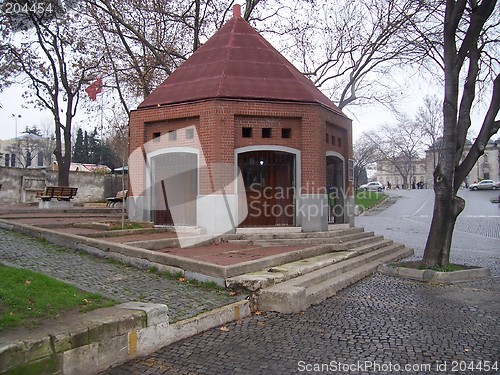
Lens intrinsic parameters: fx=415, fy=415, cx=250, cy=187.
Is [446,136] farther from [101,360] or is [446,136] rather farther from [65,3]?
[65,3]

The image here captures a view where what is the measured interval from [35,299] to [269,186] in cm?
898

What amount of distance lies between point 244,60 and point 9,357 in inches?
490

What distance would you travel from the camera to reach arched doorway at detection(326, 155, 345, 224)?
15.3 metres

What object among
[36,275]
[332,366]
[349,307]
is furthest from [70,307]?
[349,307]

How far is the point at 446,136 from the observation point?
32.8 feet

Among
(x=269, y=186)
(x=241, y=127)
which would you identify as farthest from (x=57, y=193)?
(x=269, y=186)

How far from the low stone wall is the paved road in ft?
87.1

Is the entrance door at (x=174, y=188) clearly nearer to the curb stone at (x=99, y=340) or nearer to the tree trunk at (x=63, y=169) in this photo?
the curb stone at (x=99, y=340)

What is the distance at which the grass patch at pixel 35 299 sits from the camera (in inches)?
179

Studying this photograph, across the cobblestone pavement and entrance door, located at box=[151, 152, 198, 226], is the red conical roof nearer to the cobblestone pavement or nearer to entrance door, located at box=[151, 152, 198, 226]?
entrance door, located at box=[151, 152, 198, 226]

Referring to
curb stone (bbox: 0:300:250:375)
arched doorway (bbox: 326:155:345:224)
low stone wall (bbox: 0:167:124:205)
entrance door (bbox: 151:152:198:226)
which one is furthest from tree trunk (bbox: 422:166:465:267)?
low stone wall (bbox: 0:167:124:205)

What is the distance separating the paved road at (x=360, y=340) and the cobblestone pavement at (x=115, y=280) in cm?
66

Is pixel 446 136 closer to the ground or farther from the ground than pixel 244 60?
closer to the ground

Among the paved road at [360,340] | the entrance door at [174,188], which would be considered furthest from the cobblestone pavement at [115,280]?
the entrance door at [174,188]
